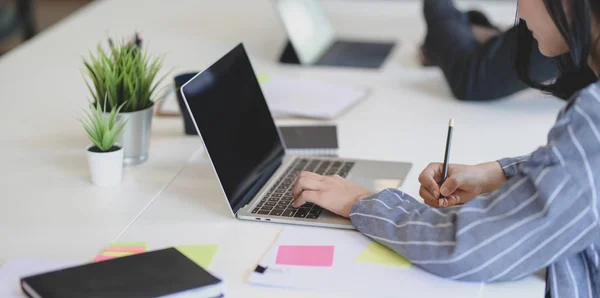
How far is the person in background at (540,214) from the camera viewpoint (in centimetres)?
102

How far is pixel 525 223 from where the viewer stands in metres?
1.05

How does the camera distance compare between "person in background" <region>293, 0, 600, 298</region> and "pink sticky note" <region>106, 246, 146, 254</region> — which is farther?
"pink sticky note" <region>106, 246, 146, 254</region>


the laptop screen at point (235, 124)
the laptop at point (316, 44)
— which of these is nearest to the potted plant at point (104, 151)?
the laptop screen at point (235, 124)

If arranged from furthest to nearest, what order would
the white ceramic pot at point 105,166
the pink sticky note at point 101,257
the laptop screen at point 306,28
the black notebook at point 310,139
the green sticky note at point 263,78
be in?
the laptop screen at point 306,28 < the green sticky note at point 263,78 < the black notebook at point 310,139 < the white ceramic pot at point 105,166 < the pink sticky note at point 101,257

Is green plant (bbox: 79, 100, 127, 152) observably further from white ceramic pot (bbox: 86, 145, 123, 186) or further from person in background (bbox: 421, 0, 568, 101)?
person in background (bbox: 421, 0, 568, 101)

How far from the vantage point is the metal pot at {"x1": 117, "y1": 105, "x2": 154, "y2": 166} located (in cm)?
149

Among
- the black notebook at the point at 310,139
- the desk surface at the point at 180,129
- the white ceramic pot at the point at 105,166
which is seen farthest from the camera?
the black notebook at the point at 310,139

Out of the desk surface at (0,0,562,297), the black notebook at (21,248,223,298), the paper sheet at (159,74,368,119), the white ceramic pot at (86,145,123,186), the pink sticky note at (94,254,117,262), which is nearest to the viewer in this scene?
the black notebook at (21,248,223,298)

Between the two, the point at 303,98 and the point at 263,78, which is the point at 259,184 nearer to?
the point at 303,98

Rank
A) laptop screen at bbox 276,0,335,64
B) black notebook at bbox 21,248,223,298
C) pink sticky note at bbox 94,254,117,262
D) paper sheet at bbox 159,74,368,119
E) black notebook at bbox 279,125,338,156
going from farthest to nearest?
laptop screen at bbox 276,0,335,64, paper sheet at bbox 159,74,368,119, black notebook at bbox 279,125,338,156, pink sticky note at bbox 94,254,117,262, black notebook at bbox 21,248,223,298

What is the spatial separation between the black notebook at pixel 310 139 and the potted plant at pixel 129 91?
0.90 feet

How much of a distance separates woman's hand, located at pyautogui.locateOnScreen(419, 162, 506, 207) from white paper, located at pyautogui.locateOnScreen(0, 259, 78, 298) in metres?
0.56

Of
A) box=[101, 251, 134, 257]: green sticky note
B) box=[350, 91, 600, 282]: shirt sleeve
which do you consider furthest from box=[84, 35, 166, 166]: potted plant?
box=[350, 91, 600, 282]: shirt sleeve

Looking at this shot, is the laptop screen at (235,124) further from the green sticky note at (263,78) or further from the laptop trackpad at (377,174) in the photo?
the green sticky note at (263,78)
